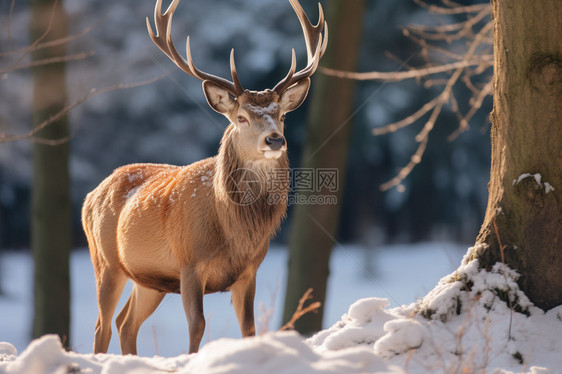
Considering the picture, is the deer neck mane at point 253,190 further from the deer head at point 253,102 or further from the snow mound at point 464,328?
the snow mound at point 464,328

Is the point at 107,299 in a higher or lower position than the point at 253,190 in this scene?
lower

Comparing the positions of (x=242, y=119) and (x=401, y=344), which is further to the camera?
(x=242, y=119)

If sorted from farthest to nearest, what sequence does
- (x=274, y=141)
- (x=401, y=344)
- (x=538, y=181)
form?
1. (x=274, y=141)
2. (x=538, y=181)
3. (x=401, y=344)

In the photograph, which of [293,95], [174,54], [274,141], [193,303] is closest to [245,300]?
[193,303]

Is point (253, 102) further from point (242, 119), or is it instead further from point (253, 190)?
point (253, 190)

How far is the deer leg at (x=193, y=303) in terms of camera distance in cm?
479

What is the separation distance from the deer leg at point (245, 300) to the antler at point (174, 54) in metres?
1.48

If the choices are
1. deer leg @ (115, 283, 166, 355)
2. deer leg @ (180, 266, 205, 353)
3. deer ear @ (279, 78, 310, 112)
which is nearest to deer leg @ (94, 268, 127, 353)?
deer leg @ (115, 283, 166, 355)

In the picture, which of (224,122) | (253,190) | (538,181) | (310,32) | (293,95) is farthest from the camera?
(224,122)

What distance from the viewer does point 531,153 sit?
4.10 meters

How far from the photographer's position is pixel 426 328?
386 cm

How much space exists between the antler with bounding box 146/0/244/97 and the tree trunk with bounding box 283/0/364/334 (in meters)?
2.11

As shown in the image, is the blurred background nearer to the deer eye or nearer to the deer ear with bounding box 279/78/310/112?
the deer ear with bounding box 279/78/310/112

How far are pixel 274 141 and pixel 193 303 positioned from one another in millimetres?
1333
